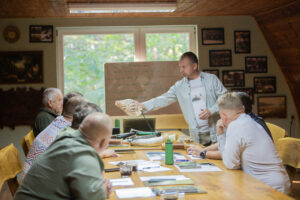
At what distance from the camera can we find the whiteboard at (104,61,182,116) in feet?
20.3

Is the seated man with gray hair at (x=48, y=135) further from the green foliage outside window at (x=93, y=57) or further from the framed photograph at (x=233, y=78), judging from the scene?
the framed photograph at (x=233, y=78)

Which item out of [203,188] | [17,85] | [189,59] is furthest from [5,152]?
[17,85]

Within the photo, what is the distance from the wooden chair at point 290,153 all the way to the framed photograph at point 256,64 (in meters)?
3.47

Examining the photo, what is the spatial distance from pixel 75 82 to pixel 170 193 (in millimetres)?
4627

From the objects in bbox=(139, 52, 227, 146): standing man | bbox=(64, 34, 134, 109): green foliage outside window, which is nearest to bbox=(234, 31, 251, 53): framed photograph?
bbox=(64, 34, 134, 109): green foliage outside window

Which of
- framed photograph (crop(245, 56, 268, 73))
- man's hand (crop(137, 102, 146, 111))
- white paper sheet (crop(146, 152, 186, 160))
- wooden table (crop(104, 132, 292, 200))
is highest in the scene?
framed photograph (crop(245, 56, 268, 73))

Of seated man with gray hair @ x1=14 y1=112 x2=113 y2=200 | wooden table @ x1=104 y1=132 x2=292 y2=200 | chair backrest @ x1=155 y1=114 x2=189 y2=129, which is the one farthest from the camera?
chair backrest @ x1=155 y1=114 x2=189 y2=129

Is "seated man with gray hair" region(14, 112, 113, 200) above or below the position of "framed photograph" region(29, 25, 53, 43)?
below

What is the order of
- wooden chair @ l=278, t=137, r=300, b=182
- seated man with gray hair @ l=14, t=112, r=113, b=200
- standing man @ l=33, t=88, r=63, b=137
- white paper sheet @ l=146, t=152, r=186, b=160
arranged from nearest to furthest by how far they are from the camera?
1. seated man with gray hair @ l=14, t=112, r=113, b=200
2. wooden chair @ l=278, t=137, r=300, b=182
3. white paper sheet @ l=146, t=152, r=186, b=160
4. standing man @ l=33, t=88, r=63, b=137

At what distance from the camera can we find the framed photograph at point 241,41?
6.53m

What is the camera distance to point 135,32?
6520 millimetres

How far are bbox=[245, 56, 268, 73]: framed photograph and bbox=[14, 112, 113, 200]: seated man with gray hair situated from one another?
5157 mm

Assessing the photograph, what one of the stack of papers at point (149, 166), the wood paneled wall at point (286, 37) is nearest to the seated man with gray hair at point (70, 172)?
the stack of papers at point (149, 166)

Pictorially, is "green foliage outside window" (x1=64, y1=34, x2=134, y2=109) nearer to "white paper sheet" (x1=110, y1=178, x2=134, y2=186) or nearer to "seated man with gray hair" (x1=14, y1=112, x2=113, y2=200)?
"white paper sheet" (x1=110, y1=178, x2=134, y2=186)
